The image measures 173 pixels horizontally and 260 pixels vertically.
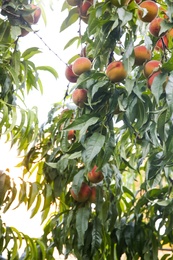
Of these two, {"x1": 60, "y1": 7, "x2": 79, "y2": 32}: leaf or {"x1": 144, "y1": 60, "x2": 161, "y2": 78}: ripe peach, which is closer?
{"x1": 144, "y1": 60, "x2": 161, "y2": 78}: ripe peach

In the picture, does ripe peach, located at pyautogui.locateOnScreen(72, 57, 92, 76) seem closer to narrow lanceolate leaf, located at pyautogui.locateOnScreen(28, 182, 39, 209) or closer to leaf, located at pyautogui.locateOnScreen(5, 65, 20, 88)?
leaf, located at pyautogui.locateOnScreen(5, 65, 20, 88)

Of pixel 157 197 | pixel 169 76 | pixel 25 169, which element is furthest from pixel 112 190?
pixel 169 76

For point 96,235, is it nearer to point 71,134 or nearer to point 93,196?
point 93,196

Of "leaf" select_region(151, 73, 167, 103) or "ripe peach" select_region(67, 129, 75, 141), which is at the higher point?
"ripe peach" select_region(67, 129, 75, 141)

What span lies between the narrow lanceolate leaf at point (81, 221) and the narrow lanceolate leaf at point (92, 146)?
14.0 inches

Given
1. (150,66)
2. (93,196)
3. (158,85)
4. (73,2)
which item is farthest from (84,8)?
(93,196)

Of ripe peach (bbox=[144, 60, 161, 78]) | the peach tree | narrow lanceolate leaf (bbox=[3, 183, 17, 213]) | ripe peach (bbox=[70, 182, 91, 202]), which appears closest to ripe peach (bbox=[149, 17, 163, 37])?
the peach tree

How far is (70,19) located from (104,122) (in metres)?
0.33

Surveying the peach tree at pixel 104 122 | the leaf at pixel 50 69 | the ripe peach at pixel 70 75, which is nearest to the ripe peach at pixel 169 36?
the peach tree at pixel 104 122

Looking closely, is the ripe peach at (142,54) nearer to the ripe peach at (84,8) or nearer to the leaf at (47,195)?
the ripe peach at (84,8)

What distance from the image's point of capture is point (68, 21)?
1034 millimetres

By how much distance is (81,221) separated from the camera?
110 centimetres

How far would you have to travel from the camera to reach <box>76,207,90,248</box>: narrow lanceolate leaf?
106 cm

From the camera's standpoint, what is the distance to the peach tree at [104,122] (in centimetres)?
79
